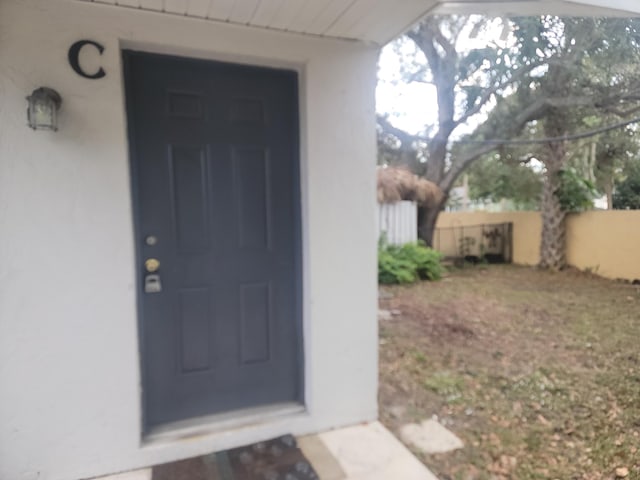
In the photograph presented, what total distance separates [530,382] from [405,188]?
6.13m

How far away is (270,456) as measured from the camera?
6.95 ft

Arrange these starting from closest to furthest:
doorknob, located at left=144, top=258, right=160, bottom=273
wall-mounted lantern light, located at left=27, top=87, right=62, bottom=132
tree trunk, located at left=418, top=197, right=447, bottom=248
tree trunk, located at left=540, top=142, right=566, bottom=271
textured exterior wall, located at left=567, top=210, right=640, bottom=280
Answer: wall-mounted lantern light, located at left=27, top=87, right=62, bottom=132 < doorknob, located at left=144, top=258, right=160, bottom=273 < textured exterior wall, located at left=567, top=210, right=640, bottom=280 < tree trunk, located at left=540, top=142, right=566, bottom=271 < tree trunk, located at left=418, top=197, right=447, bottom=248

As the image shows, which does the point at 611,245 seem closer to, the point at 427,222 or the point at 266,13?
the point at 266,13

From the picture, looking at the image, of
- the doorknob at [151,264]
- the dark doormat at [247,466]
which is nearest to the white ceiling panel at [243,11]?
the doorknob at [151,264]

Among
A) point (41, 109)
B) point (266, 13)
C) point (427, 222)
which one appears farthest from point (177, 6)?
point (427, 222)

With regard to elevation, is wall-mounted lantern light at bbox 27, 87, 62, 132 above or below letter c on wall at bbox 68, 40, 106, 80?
below

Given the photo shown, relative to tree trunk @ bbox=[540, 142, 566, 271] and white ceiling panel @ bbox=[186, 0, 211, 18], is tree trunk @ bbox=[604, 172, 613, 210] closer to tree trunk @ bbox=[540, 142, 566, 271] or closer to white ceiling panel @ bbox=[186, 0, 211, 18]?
white ceiling panel @ bbox=[186, 0, 211, 18]

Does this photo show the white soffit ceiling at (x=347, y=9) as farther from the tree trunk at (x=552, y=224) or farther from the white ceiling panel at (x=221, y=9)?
the tree trunk at (x=552, y=224)

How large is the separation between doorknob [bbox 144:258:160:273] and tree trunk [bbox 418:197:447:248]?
825 centimetres

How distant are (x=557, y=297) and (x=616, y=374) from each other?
2399 millimetres

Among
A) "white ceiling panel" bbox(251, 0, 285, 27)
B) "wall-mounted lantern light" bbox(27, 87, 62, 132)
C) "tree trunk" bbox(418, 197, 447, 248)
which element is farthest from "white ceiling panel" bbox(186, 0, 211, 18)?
Answer: "tree trunk" bbox(418, 197, 447, 248)

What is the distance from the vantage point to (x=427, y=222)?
9617mm

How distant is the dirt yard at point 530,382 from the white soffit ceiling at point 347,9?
5.46 ft

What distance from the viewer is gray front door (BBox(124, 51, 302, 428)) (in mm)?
2115
